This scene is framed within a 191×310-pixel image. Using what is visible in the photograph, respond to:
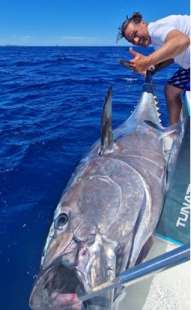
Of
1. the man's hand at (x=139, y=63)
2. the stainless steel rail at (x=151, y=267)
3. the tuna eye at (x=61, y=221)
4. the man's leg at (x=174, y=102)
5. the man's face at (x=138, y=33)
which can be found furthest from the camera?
the man's leg at (x=174, y=102)

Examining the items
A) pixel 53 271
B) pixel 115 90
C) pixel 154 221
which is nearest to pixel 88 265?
pixel 53 271

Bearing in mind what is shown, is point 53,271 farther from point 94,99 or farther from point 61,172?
point 94,99

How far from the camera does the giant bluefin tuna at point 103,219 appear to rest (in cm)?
217

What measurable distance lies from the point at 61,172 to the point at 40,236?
132cm

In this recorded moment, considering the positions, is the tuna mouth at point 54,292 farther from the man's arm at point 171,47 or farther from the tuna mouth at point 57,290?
the man's arm at point 171,47

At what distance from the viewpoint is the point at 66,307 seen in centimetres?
216

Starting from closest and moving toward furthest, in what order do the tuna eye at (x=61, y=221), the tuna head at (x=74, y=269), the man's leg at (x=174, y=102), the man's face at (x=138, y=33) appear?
the tuna head at (x=74, y=269) → the tuna eye at (x=61, y=221) → the man's face at (x=138, y=33) → the man's leg at (x=174, y=102)

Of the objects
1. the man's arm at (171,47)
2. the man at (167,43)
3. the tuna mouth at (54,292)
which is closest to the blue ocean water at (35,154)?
the tuna mouth at (54,292)

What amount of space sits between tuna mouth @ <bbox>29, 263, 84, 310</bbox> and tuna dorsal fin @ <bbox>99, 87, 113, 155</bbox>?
116cm

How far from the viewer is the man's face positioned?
3.48 m

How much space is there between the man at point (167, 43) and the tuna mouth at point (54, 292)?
67.7 inches

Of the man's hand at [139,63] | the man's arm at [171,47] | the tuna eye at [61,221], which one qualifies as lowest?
the tuna eye at [61,221]

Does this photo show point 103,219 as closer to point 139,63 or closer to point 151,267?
point 151,267

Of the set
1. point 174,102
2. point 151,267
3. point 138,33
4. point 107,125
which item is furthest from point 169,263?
point 174,102
